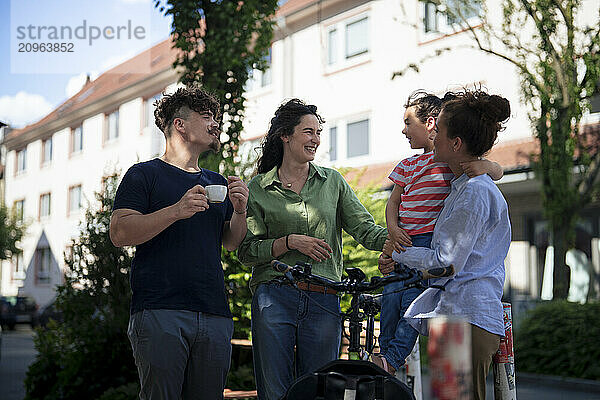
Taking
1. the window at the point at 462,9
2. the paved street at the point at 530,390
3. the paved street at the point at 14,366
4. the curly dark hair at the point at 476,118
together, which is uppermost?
the window at the point at 462,9

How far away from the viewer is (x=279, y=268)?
118 inches

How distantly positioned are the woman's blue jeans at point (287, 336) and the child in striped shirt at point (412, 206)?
30cm

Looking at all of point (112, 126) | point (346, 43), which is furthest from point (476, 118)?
point (112, 126)

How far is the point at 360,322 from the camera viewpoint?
2.87 meters

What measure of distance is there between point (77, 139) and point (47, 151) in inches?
144

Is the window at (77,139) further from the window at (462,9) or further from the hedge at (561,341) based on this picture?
the hedge at (561,341)

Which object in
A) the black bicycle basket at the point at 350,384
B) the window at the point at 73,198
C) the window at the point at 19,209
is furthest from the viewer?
the window at the point at 19,209

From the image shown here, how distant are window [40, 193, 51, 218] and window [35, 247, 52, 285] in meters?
1.80

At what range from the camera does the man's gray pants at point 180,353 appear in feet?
10.8

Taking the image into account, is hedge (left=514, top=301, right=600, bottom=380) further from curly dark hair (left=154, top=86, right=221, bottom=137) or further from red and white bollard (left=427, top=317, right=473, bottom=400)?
red and white bollard (left=427, top=317, right=473, bottom=400)

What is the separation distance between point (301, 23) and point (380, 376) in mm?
18434

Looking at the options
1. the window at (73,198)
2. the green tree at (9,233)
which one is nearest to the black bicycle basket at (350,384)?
the window at (73,198)

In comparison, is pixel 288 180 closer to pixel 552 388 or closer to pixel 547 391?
pixel 547 391

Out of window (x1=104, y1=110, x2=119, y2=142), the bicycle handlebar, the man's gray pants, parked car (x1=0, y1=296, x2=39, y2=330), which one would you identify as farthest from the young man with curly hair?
parked car (x1=0, y1=296, x2=39, y2=330)
